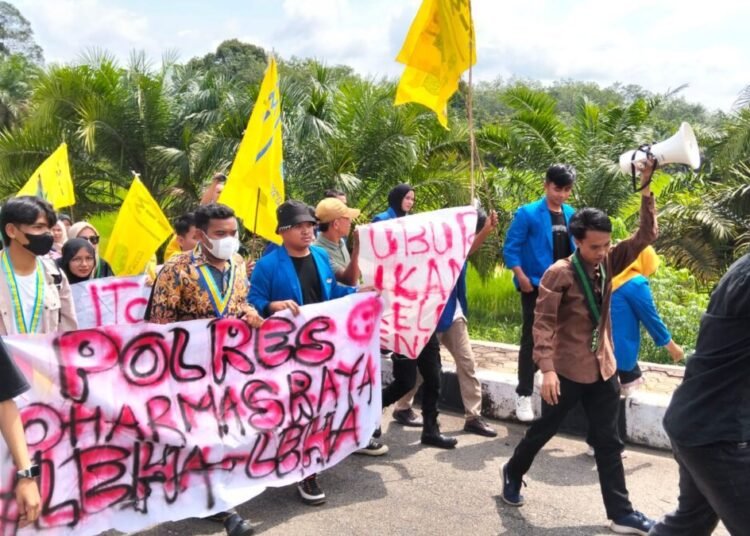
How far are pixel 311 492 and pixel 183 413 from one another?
906 mm

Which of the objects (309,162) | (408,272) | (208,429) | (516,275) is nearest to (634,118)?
(309,162)

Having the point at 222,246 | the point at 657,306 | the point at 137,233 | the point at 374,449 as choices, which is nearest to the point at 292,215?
the point at 222,246

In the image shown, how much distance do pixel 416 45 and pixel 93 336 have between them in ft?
9.60

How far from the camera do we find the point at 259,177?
16.6 feet

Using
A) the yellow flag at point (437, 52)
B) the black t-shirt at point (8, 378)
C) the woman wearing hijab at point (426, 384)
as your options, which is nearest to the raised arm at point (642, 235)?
the woman wearing hijab at point (426, 384)

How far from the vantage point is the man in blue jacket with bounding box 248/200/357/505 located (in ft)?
14.4

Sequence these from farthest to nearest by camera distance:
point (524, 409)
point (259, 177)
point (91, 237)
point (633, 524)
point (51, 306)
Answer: point (91, 237) < point (524, 409) < point (259, 177) < point (51, 306) < point (633, 524)

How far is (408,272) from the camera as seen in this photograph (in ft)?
16.1

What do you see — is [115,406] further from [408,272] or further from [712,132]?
[712,132]

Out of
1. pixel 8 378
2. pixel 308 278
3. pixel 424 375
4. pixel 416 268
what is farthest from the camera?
pixel 424 375

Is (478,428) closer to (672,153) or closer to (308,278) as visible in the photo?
(308,278)

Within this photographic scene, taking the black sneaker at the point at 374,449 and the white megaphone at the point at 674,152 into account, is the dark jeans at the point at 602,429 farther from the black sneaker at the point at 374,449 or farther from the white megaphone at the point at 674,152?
the black sneaker at the point at 374,449

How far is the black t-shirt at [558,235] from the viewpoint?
5520mm

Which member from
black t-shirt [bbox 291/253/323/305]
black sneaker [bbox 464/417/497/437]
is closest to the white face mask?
black t-shirt [bbox 291/253/323/305]
